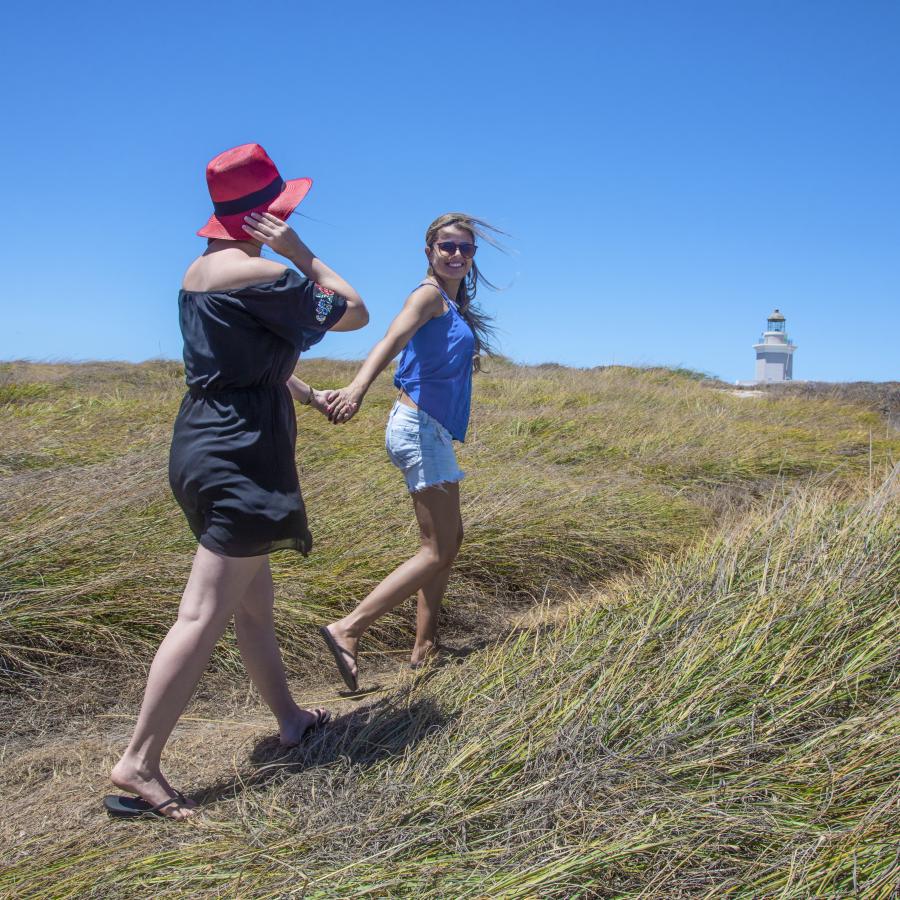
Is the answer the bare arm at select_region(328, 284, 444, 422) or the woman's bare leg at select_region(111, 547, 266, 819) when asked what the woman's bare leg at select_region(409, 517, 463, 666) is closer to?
the bare arm at select_region(328, 284, 444, 422)

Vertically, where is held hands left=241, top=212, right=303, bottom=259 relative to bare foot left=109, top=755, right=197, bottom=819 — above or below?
above

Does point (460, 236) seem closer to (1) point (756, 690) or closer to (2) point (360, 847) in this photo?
(1) point (756, 690)

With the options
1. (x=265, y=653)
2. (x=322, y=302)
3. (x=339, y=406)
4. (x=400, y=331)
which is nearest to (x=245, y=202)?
(x=322, y=302)

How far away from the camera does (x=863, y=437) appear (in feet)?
31.5

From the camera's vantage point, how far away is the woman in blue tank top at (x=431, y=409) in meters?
3.43

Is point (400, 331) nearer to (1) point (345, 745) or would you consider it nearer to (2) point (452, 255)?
(2) point (452, 255)

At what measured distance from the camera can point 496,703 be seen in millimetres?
2805

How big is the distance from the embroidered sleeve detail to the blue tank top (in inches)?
41.5

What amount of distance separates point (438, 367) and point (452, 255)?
1.47 feet

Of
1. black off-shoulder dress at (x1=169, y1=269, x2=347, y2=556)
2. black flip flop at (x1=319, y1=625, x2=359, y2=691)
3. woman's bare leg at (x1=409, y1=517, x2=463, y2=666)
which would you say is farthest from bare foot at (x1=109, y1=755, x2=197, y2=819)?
woman's bare leg at (x1=409, y1=517, x2=463, y2=666)

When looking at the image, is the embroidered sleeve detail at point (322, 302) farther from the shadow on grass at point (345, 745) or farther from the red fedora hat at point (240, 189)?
the shadow on grass at point (345, 745)

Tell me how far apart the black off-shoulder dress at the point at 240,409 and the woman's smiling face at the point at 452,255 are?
3.83 feet

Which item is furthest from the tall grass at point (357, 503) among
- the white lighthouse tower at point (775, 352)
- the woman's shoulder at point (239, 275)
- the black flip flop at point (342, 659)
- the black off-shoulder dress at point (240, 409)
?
the white lighthouse tower at point (775, 352)

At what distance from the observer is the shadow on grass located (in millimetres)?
2611
